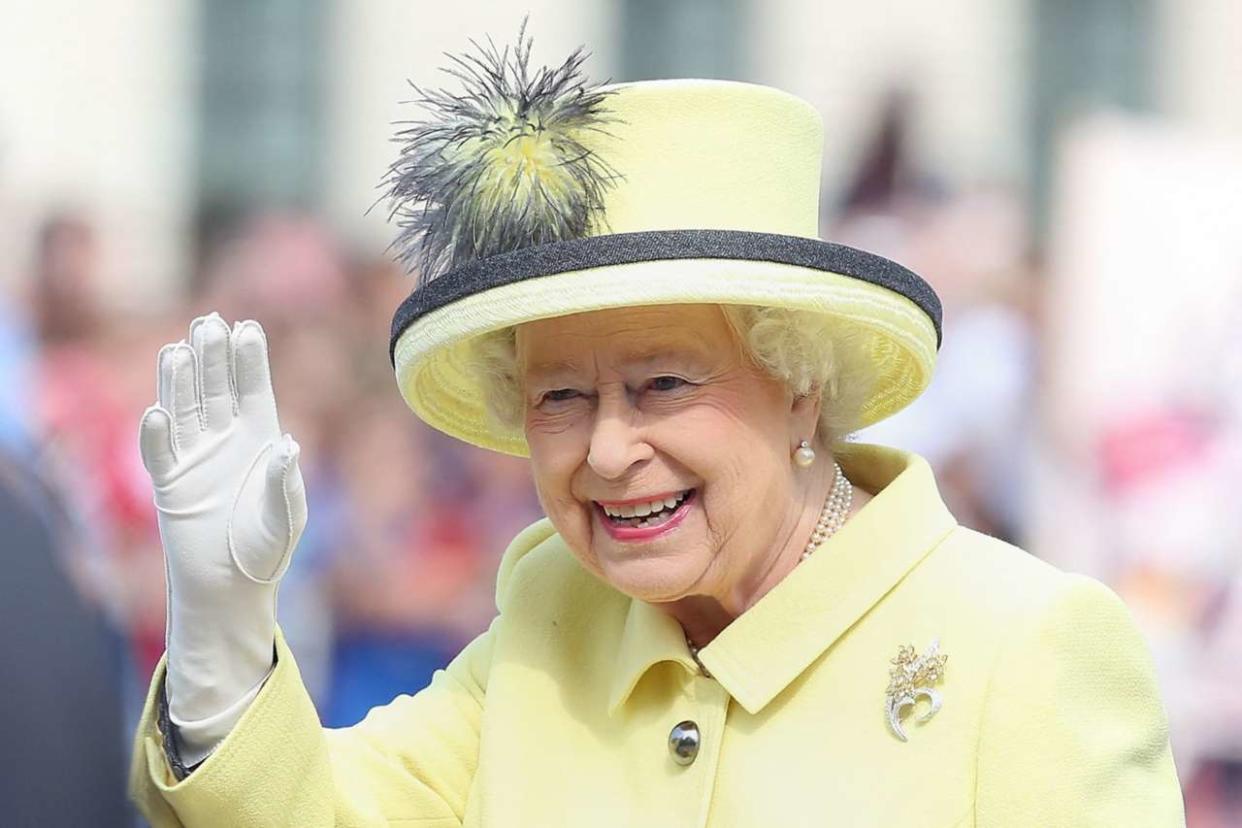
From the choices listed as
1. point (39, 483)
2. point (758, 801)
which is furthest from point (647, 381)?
point (39, 483)

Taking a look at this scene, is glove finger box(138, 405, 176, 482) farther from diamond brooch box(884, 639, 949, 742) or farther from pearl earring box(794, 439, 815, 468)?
diamond brooch box(884, 639, 949, 742)

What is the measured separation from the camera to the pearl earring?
10.1ft

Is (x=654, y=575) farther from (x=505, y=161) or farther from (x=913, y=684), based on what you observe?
(x=505, y=161)

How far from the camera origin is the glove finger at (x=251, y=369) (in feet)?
8.97

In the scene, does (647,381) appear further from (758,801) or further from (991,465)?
(991,465)

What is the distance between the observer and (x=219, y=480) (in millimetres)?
2758

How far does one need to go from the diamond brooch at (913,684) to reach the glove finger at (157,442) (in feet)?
3.30

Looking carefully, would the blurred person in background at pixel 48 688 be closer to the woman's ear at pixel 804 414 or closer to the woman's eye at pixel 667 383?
the woman's eye at pixel 667 383

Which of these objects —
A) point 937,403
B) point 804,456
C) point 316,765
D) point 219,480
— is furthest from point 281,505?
point 937,403

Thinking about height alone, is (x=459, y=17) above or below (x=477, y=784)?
below

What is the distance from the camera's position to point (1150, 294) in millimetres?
6699

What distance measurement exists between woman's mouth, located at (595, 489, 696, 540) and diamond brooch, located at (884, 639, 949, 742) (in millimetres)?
376

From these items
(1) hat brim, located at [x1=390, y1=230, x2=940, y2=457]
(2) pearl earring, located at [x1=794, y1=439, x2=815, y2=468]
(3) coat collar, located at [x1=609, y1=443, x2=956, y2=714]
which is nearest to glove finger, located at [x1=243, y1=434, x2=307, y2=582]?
(1) hat brim, located at [x1=390, y1=230, x2=940, y2=457]

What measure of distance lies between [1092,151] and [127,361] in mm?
3263
